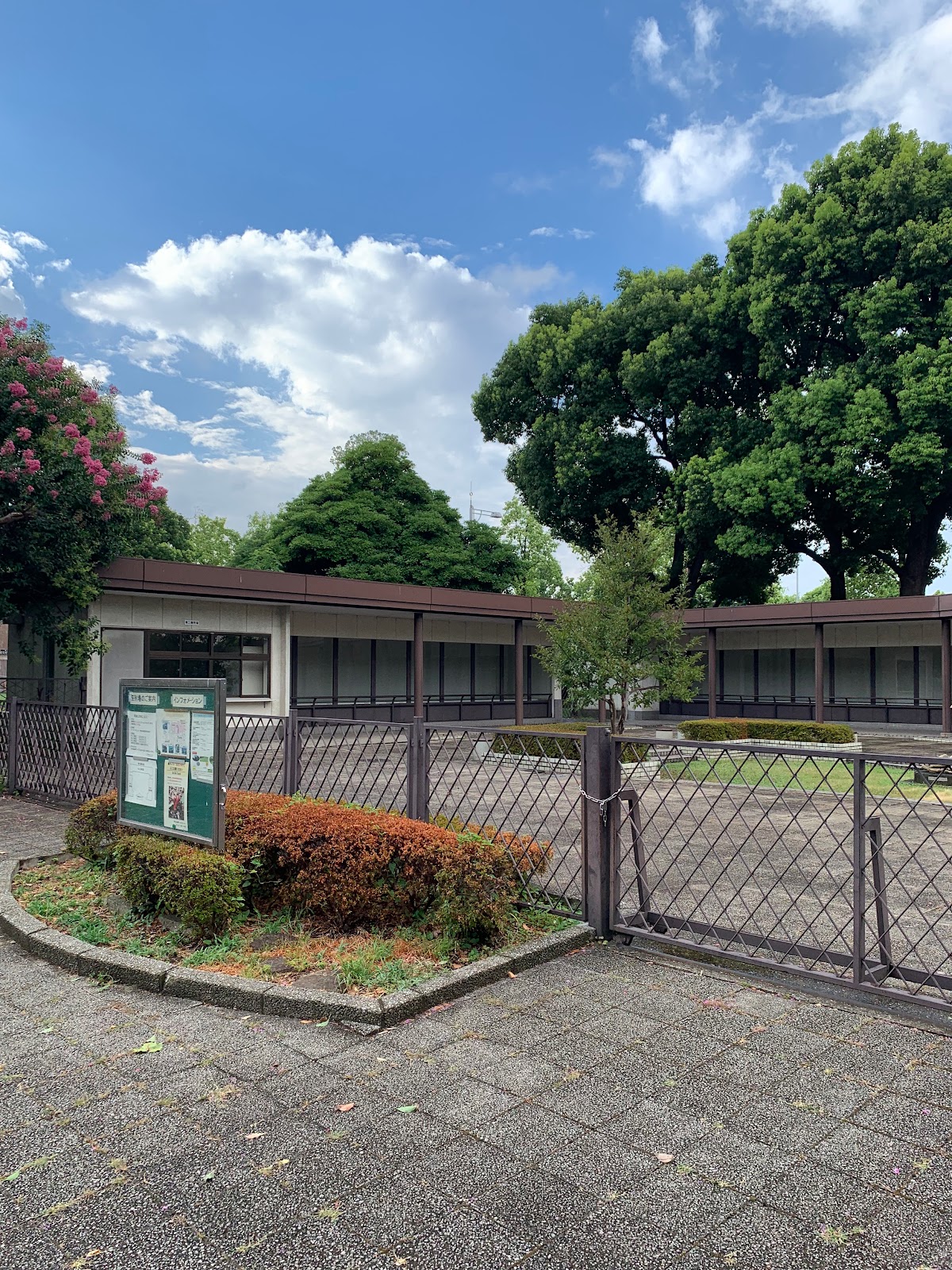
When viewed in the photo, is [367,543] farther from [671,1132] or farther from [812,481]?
[671,1132]

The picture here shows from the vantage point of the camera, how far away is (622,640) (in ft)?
53.3

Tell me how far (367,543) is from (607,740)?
29.7 meters

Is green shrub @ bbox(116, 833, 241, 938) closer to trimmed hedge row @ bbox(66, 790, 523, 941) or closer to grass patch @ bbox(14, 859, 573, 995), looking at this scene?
trimmed hedge row @ bbox(66, 790, 523, 941)

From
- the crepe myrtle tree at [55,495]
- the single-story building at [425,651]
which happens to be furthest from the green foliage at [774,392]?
the crepe myrtle tree at [55,495]

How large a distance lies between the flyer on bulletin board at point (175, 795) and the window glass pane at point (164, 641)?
1222 cm

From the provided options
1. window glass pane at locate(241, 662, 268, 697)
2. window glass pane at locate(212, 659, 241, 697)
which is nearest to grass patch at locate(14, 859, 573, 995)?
window glass pane at locate(212, 659, 241, 697)

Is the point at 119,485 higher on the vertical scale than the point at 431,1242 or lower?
higher

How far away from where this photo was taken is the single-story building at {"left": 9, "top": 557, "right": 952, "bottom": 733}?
16688 millimetres

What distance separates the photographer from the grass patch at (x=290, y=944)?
434 centimetres

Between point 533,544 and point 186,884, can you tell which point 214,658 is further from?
point 533,544

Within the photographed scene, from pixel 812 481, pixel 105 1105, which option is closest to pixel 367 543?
pixel 812 481

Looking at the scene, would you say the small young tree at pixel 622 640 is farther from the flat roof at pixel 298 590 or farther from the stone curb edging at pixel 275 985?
the stone curb edging at pixel 275 985

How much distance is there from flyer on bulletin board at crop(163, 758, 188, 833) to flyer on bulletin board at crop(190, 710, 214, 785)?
0.37ft

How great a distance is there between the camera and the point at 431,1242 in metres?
2.35
